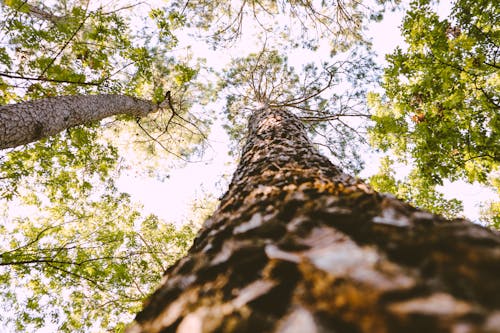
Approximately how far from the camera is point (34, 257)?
5.57m

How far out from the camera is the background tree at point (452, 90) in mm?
4543

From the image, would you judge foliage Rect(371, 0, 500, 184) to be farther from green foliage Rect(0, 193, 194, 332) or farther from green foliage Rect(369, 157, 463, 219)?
green foliage Rect(0, 193, 194, 332)

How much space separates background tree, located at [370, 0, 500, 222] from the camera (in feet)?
14.9

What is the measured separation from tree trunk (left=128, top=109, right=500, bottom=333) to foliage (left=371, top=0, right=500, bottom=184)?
4.71 m

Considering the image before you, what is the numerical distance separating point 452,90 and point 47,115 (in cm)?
660

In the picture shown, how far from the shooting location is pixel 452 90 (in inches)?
189

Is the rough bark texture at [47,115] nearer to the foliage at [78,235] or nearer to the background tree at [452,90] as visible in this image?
the foliage at [78,235]

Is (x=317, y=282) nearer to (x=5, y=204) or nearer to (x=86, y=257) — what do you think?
(x=86, y=257)

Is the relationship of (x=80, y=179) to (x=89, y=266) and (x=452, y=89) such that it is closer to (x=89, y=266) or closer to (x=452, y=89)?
(x=89, y=266)

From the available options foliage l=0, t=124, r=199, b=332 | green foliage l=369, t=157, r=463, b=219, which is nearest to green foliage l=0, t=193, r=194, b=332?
foliage l=0, t=124, r=199, b=332

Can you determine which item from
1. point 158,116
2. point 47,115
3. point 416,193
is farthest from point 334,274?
point 158,116

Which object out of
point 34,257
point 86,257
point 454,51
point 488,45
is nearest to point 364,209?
point 454,51

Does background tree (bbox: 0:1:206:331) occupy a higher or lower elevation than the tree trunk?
higher

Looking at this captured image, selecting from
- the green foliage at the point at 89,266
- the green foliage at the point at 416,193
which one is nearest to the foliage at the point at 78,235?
the green foliage at the point at 89,266
